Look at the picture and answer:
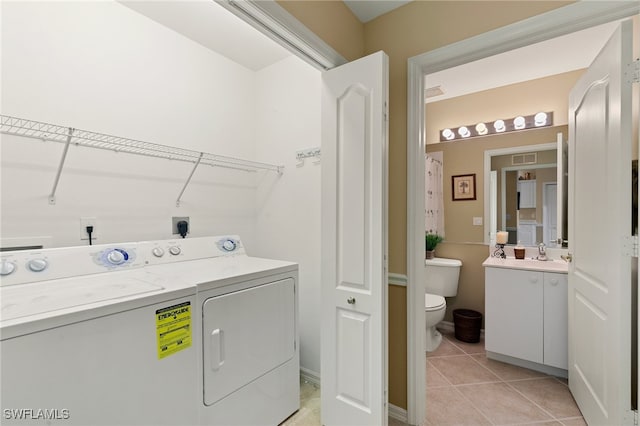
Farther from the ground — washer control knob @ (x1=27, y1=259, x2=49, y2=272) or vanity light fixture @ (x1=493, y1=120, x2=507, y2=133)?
vanity light fixture @ (x1=493, y1=120, x2=507, y2=133)

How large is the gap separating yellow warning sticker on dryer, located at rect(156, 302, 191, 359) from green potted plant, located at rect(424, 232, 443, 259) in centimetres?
258

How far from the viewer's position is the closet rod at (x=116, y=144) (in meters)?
1.45

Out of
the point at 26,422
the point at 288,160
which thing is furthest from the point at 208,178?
the point at 26,422

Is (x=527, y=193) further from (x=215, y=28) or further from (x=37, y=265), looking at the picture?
(x=37, y=265)

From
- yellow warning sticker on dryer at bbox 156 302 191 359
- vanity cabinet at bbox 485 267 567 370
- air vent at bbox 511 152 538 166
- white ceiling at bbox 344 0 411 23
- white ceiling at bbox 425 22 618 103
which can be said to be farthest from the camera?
air vent at bbox 511 152 538 166

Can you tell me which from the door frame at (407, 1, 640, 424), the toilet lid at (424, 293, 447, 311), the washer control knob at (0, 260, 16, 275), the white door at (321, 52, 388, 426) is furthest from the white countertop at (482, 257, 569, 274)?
the washer control knob at (0, 260, 16, 275)

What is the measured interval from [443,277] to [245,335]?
232 cm

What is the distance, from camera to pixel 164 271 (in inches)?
61.8

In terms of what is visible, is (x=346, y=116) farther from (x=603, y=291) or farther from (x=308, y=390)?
(x=308, y=390)

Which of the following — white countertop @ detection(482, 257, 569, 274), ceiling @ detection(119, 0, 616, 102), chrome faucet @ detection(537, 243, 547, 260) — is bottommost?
white countertop @ detection(482, 257, 569, 274)

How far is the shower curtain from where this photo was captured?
3.28 m

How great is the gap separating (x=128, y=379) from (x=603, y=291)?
2.27 metres

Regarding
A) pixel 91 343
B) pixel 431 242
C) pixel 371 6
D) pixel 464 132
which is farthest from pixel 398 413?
pixel 464 132

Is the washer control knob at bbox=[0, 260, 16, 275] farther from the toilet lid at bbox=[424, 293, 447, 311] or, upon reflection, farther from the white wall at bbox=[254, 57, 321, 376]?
the toilet lid at bbox=[424, 293, 447, 311]
